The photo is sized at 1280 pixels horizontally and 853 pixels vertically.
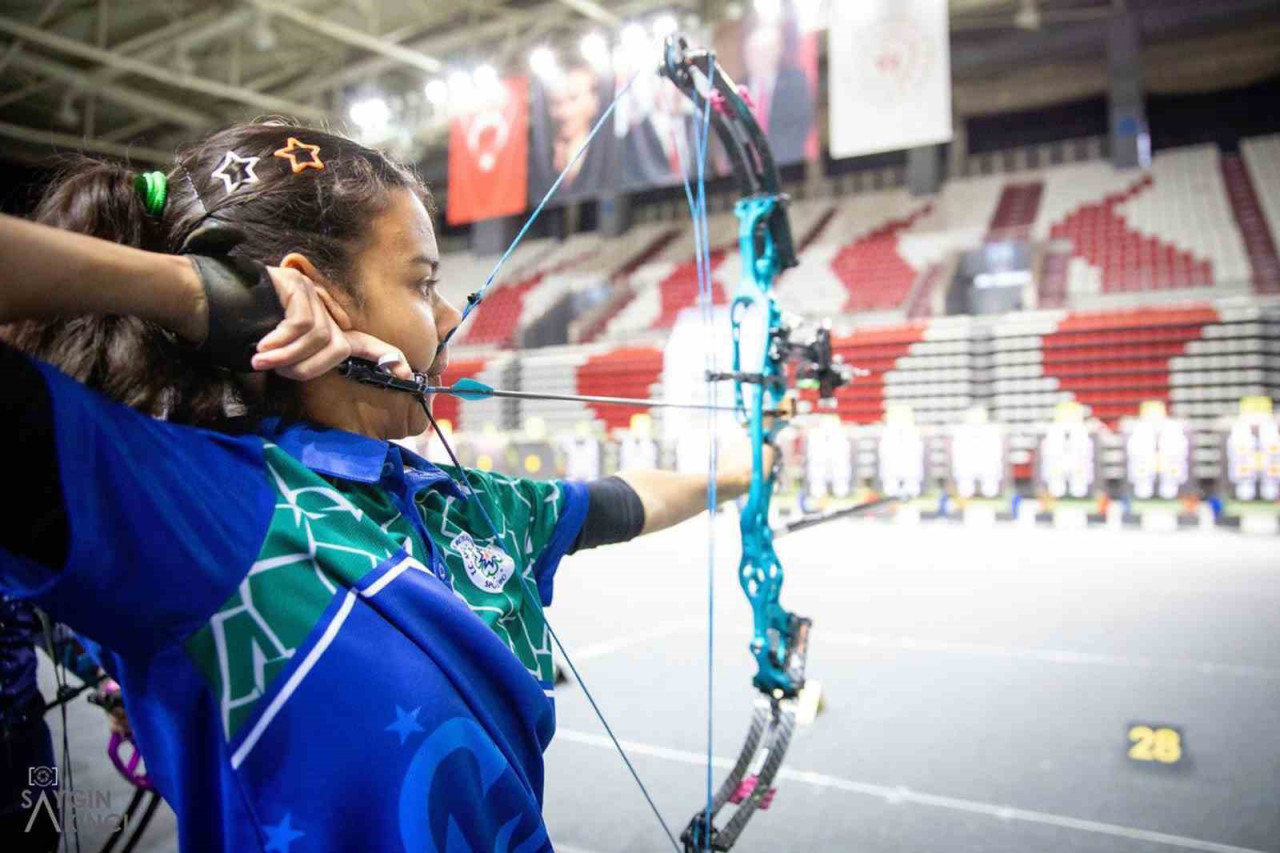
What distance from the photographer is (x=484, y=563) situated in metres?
0.72

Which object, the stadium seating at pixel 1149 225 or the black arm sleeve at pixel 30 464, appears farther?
the stadium seating at pixel 1149 225

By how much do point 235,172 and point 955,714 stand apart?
1975 millimetres

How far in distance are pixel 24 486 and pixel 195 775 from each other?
0.73 feet

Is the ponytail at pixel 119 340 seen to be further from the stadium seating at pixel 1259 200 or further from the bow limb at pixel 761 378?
the stadium seating at pixel 1259 200

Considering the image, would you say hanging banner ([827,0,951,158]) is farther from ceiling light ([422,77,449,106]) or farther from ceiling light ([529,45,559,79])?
ceiling light ([422,77,449,106])

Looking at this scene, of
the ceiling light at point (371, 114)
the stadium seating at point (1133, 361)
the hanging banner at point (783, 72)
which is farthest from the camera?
the ceiling light at point (371, 114)

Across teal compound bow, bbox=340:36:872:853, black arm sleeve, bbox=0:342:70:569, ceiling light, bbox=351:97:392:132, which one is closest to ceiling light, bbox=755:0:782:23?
ceiling light, bbox=351:97:392:132

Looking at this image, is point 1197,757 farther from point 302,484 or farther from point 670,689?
point 302,484

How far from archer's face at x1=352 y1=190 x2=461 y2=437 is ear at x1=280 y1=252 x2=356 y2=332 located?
15mm

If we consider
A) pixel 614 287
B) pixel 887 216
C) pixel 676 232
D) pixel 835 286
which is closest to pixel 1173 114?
pixel 887 216

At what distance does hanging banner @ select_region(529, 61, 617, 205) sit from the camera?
22.6 feet

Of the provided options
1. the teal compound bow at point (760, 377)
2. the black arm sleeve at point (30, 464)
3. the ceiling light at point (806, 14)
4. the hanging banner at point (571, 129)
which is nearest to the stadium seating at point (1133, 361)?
the ceiling light at point (806, 14)

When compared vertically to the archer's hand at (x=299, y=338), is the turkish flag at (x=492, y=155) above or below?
above

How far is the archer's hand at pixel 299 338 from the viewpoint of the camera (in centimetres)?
50
